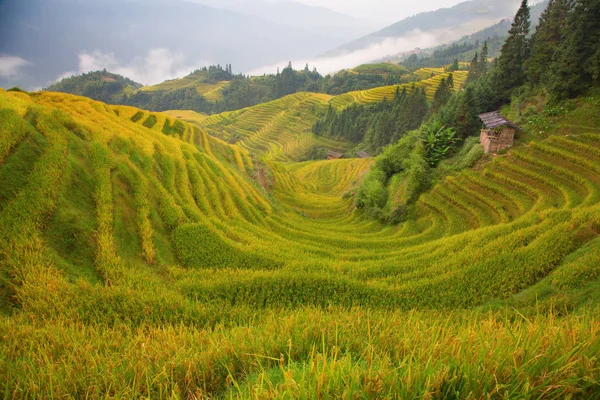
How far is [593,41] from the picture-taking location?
1820cm

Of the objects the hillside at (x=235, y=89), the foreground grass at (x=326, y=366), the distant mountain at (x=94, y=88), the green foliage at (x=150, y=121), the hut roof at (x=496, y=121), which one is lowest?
the foreground grass at (x=326, y=366)

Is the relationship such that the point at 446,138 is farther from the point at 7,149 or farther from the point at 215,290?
the point at 7,149

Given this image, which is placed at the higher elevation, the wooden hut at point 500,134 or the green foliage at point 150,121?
the green foliage at point 150,121

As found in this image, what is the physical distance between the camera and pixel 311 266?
9.12m

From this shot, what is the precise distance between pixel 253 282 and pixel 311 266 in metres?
2.22

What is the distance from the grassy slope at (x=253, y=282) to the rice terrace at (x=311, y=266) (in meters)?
0.04

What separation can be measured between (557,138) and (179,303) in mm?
21055

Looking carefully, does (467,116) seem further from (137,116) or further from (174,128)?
(137,116)

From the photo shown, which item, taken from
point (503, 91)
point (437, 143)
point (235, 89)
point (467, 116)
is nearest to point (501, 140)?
point (437, 143)

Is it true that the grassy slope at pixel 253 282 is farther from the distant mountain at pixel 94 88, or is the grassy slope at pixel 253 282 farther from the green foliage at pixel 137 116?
the distant mountain at pixel 94 88

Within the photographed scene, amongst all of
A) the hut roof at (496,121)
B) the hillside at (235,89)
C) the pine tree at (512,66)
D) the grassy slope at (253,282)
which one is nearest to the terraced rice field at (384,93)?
the hillside at (235,89)

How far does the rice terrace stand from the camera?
230 cm

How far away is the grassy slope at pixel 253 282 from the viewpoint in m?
2.21

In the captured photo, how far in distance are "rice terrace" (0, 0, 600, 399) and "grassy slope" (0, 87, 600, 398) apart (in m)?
0.04
